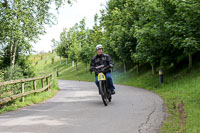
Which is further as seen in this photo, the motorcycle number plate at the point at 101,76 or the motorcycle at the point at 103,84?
the motorcycle number plate at the point at 101,76

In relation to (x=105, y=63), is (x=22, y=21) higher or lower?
higher

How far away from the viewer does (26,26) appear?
14992 millimetres

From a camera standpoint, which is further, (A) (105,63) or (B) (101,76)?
(A) (105,63)

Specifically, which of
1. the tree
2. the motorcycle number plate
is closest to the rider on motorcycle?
the motorcycle number plate

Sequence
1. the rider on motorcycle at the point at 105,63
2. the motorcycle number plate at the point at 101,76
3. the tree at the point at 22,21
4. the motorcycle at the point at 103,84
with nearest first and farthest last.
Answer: the motorcycle at the point at 103,84 < the motorcycle number plate at the point at 101,76 < the rider on motorcycle at the point at 105,63 < the tree at the point at 22,21

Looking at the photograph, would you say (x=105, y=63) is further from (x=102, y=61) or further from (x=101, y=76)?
(x=101, y=76)

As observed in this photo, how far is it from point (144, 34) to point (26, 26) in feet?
24.8

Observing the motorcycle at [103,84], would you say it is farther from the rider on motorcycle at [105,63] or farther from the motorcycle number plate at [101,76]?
the rider on motorcycle at [105,63]

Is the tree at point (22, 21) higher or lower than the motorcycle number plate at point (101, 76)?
higher

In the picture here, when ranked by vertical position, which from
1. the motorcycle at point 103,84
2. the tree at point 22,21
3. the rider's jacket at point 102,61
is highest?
the tree at point 22,21

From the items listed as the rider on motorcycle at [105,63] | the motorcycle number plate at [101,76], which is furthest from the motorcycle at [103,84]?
the rider on motorcycle at [105,63]

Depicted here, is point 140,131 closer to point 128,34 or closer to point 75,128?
point 75,128

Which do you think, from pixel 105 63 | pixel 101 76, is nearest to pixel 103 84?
pixel 101 76

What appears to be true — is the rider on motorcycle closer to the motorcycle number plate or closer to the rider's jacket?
the rider's jacket
